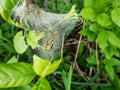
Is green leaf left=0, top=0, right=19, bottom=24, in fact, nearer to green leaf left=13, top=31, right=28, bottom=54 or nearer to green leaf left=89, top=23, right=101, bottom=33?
green leaf left=13, top=31, right=28, bottom=54

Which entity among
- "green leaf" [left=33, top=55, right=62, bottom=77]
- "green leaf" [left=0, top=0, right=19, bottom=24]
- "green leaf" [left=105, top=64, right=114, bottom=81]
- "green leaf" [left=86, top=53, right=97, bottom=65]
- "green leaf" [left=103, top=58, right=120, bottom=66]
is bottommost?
"green leaf" [left=105, top=64, right=114, bottom=81]

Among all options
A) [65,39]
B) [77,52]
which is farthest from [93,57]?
[65,39]

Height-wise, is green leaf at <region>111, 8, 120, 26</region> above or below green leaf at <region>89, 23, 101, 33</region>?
above

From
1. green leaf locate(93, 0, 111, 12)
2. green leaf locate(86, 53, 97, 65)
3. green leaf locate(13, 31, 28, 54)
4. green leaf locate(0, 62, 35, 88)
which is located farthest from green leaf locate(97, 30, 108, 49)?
green leaf locate(0, 62, 35, 88)

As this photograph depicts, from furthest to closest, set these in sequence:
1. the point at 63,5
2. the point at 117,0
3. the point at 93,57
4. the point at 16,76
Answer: the point at 63,5
the point at 93,57
the point at 117,0
the point at 16,76

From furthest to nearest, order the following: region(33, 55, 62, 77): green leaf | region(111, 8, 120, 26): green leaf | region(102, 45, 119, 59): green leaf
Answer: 1. region(102, 45, 119, 59): green leaf
2. region(111, 8, 120, 26): green leaf
3. region(33, 55, 62, 77): green leaf

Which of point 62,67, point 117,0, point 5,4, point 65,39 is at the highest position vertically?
point 5,4

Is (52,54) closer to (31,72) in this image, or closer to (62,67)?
(62,67)
